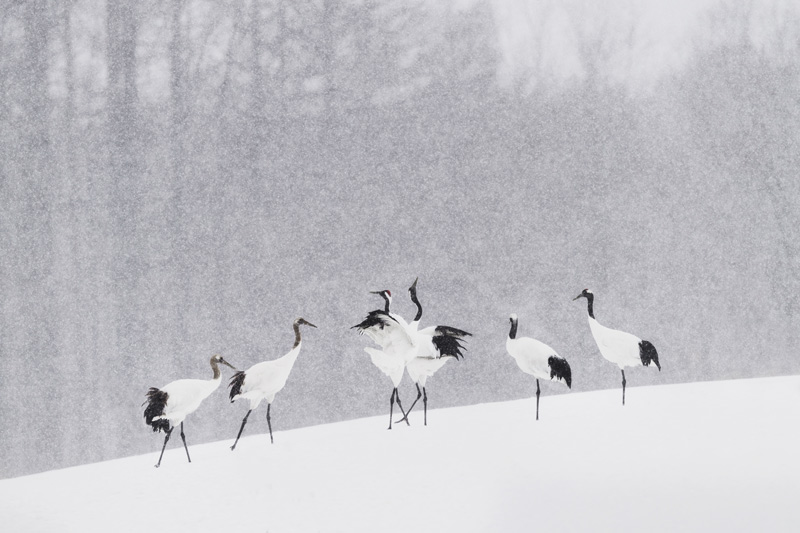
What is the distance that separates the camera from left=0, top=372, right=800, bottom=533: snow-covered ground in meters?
3.88

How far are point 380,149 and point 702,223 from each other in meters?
3.87

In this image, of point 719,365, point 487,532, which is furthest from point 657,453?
point 719,365

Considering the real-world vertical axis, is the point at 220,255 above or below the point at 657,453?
above

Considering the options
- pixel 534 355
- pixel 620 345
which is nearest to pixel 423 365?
pixel 534 355

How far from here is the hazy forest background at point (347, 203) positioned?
330 inches

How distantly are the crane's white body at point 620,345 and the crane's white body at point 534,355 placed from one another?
0.37 meters

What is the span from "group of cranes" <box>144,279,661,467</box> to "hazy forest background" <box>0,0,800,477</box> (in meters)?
3.01

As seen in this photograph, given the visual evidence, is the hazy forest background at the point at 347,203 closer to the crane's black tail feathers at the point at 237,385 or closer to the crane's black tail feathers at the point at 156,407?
the crane's black tail feathers at the point at 237,385

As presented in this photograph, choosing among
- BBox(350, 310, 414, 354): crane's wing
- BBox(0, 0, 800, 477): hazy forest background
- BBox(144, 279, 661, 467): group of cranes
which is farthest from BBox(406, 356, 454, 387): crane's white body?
BBox(0, 0, 800, 477): hazy forest background

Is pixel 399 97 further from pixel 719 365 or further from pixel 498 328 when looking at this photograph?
pixel 719 365

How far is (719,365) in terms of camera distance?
8992mm

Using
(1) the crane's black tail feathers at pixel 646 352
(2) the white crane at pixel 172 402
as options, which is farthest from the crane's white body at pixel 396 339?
(1) the crane's black tail feathers at pixel 646 352

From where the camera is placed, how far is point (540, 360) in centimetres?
546

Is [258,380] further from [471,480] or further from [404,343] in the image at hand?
[471,480]
